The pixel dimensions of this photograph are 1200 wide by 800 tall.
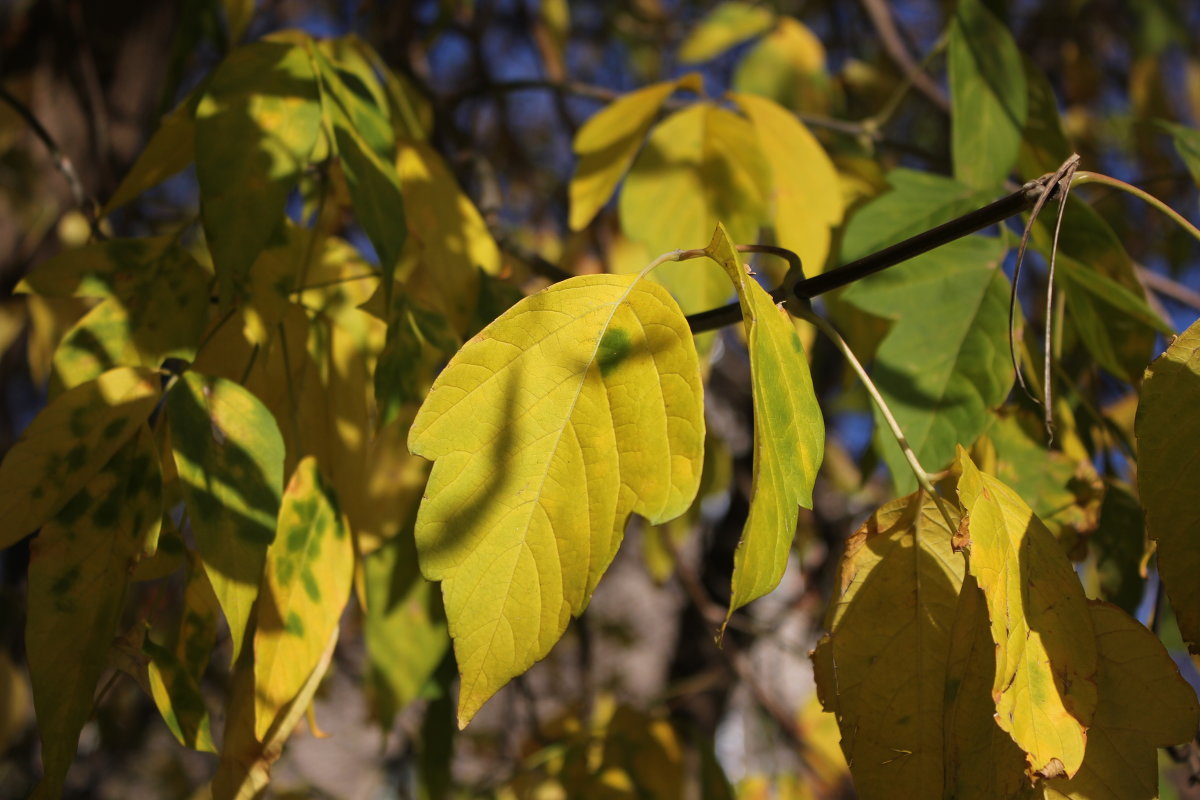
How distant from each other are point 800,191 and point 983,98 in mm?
184

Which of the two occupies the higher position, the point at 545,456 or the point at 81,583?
the point at 545,456

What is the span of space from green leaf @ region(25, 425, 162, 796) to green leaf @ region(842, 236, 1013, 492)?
502mm

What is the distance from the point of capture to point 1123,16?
2.75 m

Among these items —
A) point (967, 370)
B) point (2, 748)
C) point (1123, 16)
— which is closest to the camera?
point (967, 370)

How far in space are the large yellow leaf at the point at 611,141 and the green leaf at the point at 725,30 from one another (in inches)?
29.7

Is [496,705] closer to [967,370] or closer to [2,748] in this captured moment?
[2,748]

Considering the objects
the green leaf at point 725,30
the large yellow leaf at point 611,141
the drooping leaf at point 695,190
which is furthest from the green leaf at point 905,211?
the green leaf at point 725,30

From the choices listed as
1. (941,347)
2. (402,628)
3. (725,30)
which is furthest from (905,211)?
(725,30)

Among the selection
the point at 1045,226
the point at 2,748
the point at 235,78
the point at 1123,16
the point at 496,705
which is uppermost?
the point at 235,78

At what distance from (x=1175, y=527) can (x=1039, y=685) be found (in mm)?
112

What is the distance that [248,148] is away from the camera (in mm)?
637

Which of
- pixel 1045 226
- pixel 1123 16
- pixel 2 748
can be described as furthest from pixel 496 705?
pixel 1045 226

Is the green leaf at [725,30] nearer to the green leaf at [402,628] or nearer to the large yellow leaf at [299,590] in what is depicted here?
the green leaf at [402,628]

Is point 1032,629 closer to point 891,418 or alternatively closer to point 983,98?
point 891,418
